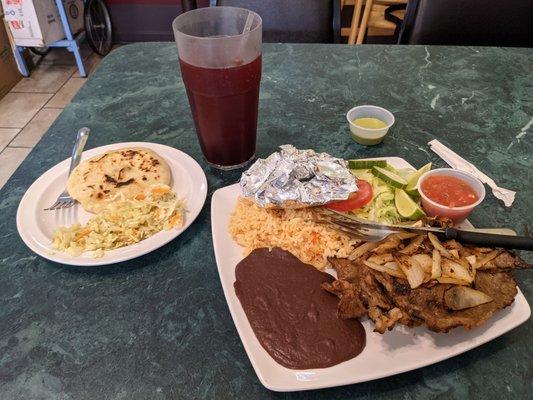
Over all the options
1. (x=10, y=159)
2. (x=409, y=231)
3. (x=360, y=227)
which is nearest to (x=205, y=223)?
(x=360, y=227)

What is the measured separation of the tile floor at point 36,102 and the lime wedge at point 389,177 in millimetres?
2907

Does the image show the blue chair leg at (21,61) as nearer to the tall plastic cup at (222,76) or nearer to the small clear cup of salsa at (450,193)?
the tall plastic cup at (222,76)

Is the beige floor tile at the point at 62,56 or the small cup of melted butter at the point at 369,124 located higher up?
the small cup of melted butter at the point at 369,124

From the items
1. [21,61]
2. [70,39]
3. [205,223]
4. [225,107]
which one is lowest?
[21,61]

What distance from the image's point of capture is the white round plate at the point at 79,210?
107 centimetres

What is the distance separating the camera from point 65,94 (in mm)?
3938

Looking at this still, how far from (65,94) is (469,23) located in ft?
11.7

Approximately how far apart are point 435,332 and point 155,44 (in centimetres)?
204

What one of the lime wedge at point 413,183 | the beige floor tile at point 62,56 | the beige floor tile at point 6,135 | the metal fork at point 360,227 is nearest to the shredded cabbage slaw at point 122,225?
the metal fork at point 360,227

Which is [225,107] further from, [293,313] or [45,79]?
[45,79]

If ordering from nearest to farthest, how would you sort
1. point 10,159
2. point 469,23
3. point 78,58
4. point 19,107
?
point 469,23 < point 10,159 < point 19,107 < point 78,58

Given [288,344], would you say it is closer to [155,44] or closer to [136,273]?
[136,273]

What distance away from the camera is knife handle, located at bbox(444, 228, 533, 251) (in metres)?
0.95

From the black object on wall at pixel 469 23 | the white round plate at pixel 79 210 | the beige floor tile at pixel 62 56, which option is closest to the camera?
the white round plate at pixel 79 210
